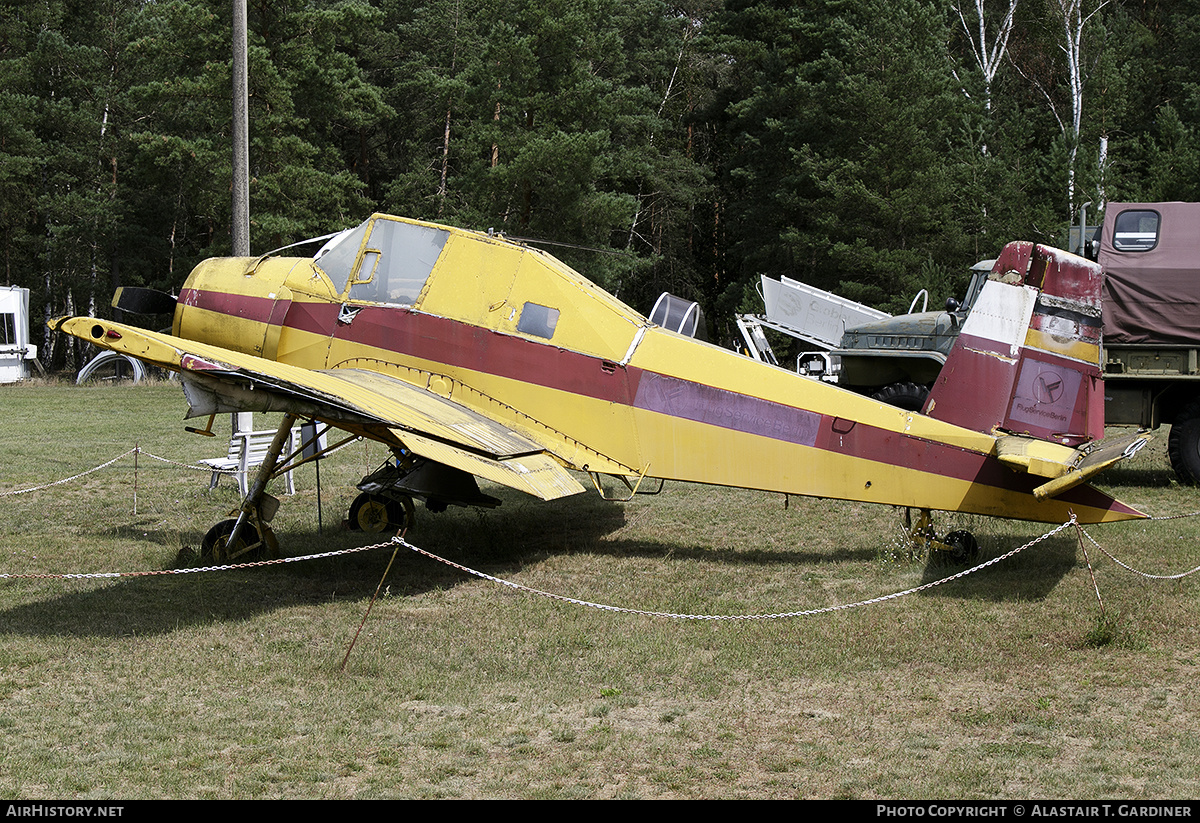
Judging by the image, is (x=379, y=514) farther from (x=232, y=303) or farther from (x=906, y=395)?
(x=906, y=395)

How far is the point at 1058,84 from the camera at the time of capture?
3519 centimetres

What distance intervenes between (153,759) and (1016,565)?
645 cm

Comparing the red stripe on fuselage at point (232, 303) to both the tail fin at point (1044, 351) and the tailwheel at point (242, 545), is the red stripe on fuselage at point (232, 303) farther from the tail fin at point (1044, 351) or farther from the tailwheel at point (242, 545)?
the tail fin at point (1044, 351)

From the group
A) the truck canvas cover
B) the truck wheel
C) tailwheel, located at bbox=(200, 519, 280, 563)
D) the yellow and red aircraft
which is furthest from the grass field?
the truck wheel

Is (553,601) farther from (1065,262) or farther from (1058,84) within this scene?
(1058,84)

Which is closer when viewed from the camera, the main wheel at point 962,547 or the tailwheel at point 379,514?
the main wheel at point 962,547

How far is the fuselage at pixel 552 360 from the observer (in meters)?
8.02

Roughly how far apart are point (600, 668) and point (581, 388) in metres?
2.87

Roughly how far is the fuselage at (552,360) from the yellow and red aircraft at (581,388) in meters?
0.02

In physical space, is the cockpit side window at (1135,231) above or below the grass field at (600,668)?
above

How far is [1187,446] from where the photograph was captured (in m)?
12.4

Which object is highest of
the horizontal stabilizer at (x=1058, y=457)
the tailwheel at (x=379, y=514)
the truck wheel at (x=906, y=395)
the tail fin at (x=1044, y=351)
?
the tail fin at (x=1044, y=351)

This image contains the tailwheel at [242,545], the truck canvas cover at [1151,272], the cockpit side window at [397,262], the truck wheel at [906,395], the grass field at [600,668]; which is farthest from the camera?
the truck wheel at [906,395]

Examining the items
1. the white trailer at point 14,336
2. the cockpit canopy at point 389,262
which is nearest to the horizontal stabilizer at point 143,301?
the cockpit canopy at point 389,262
